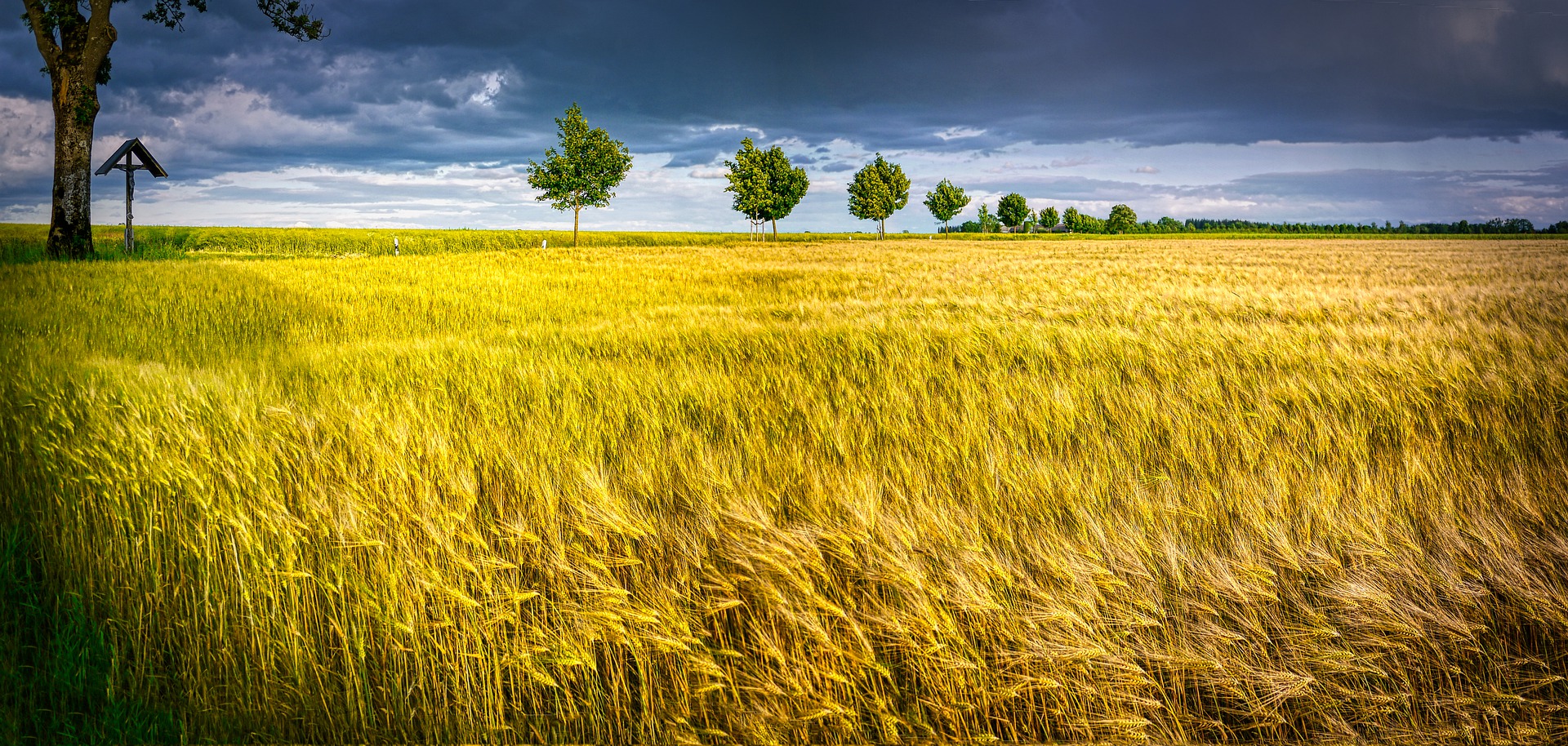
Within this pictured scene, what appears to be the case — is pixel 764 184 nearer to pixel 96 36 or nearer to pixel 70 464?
pixel 96 36

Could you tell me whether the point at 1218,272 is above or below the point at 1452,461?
above

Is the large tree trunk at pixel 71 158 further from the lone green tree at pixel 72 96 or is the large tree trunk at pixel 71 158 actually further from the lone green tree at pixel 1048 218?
the lone green tree at pixel 1048 218

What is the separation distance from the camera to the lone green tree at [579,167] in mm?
55094

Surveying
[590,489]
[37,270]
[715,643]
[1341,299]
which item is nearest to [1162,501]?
[715,643]

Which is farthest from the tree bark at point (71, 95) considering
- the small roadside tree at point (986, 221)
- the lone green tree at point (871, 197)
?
the small roadside tree at point (986, 221)

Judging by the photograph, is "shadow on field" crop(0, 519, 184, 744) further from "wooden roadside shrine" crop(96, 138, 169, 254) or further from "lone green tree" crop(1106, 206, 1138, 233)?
"lone green tree" crop(1106, 206, 1138, 233)

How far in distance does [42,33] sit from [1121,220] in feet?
556

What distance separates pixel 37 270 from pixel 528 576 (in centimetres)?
1941

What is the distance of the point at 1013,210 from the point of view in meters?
136

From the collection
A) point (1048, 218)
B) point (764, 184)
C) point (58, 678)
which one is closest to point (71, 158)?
point (58, 678)

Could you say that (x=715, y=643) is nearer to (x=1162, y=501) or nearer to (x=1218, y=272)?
(x=1162, y=501)

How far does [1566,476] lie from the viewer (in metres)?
3.61

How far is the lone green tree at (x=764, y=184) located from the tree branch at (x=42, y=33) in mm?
57225

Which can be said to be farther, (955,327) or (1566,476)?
(955,327)
